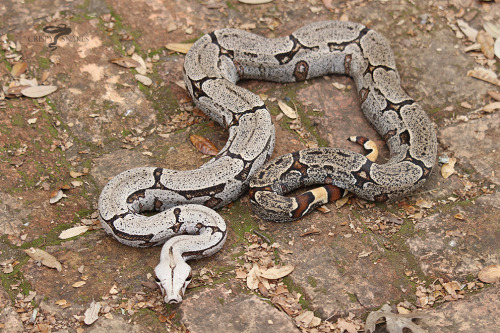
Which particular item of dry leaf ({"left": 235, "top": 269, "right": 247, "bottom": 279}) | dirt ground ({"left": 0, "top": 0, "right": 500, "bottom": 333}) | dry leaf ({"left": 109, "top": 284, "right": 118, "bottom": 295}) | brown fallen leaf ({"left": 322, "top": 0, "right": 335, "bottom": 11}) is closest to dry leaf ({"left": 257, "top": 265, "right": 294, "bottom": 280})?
dirt ground ({"left": 0, "top": 0, "right": 500, "bottom": 333})

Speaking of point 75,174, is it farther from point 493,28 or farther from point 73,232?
point 493,28

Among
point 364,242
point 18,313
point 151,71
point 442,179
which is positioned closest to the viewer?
point 18,313

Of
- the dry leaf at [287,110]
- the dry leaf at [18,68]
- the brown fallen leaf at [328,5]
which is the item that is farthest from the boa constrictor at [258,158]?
the dry leaf at [18,68]

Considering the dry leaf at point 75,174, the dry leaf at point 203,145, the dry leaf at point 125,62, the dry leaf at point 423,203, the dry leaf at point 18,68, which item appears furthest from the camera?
the dry leaf at point 125,62

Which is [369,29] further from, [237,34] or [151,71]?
[151,71]

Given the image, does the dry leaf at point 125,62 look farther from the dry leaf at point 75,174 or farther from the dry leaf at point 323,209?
the dry leaf at point 323,209

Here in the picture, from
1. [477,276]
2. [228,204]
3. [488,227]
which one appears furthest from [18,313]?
[488,227]
